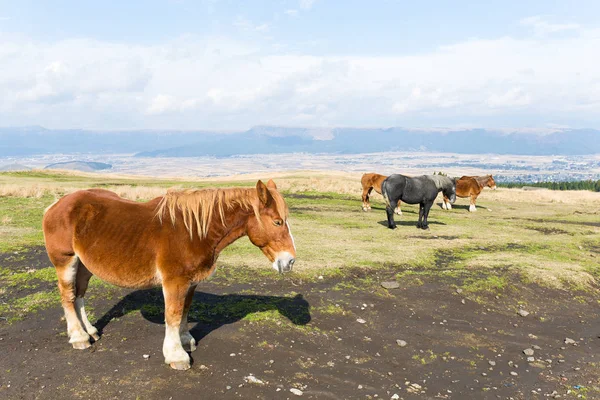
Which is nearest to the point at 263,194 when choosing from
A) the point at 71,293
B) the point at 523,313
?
the point at 71,293

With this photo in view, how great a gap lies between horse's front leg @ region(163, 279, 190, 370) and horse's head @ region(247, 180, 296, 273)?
52.8 inches

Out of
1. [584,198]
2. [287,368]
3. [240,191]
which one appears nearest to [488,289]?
[287,368]

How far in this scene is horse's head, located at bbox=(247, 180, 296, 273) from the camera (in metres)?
6.25

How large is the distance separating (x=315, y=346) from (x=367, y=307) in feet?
7.80

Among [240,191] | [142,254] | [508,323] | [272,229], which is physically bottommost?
[508,323]

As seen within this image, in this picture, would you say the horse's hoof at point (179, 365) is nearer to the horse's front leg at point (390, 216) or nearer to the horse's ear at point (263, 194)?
the horse's ear at point (263, 194)

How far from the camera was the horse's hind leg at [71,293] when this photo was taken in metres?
6.55

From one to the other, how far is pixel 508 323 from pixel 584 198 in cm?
3747

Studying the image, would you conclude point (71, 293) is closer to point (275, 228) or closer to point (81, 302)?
point (81, 302)

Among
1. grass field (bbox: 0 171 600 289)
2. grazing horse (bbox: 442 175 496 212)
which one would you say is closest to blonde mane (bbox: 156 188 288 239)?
grass field (bbox: 0 171 600 289)

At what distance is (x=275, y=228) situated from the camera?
6320mm

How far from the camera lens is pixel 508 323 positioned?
9.42 metres

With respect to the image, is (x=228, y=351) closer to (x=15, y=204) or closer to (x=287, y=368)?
(x=287, y=368)

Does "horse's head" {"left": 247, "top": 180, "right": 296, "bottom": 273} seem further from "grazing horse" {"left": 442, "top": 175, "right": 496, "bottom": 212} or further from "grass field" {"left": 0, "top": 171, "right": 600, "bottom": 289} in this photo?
"grazing horse" {"left": 442, "top": 175, "right": 496, "bottom": 212}
